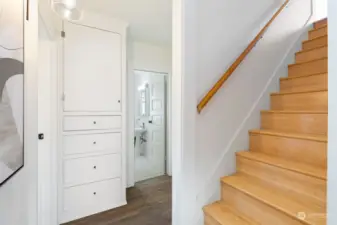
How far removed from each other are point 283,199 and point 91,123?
6.82 ft

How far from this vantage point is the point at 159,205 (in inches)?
99.0

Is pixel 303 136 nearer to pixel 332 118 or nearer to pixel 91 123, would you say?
pixel 332 118

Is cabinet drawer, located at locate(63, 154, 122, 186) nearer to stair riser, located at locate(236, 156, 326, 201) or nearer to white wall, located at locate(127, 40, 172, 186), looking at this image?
white wall, located at locate(127, 40, 172, 186)

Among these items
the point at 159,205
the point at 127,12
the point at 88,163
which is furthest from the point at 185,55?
the point at 159,205

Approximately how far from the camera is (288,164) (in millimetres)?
1399

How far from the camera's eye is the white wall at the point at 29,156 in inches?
35.7

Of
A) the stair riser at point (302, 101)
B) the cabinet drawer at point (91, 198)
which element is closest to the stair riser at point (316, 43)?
the stair riser at point (302, 101)

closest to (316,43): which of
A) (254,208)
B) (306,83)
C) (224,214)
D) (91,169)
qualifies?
(306,83)

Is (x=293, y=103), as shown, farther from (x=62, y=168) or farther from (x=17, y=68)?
(x=62, y=168)

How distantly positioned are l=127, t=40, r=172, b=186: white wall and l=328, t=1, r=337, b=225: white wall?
2.76 m

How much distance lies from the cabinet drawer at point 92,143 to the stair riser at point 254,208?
147 cm

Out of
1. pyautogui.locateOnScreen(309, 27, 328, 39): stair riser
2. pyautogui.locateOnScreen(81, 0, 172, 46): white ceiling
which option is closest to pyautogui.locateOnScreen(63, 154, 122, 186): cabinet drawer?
pyautogui.locateOnScreen(81, 0, 172, 46): white ceiling

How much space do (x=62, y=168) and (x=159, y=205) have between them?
1314 millimetres

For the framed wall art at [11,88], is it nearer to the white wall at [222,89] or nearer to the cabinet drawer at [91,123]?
the white wall at [222,89]
